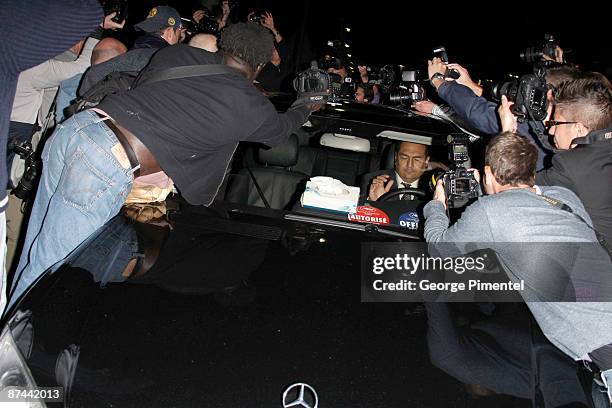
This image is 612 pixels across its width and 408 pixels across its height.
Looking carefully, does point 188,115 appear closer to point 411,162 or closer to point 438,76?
point 411,162

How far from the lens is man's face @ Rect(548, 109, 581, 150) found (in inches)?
101

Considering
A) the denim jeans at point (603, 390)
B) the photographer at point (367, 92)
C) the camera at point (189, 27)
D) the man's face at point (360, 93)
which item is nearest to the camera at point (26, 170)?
the camera at point (189, 27)

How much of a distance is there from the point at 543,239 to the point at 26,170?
104 inches

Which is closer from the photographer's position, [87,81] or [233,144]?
[233,144]

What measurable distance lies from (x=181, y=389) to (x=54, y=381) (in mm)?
351

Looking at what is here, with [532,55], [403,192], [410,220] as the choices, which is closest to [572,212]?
[410,220]

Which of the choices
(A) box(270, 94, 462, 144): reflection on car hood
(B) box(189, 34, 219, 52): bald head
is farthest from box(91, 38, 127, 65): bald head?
(A) box(270, 94, 462, 144): reflection on car hood

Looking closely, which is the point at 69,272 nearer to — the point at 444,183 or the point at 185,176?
the point at 185,176

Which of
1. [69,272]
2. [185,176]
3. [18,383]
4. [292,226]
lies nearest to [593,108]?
[292,226]

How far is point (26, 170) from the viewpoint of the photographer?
2.97 meters

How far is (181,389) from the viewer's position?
154 cm

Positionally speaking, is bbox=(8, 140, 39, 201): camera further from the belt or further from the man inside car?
the man inside car

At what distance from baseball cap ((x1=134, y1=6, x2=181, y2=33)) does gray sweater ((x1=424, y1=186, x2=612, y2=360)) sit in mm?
2610

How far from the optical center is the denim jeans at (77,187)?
2270 mm
